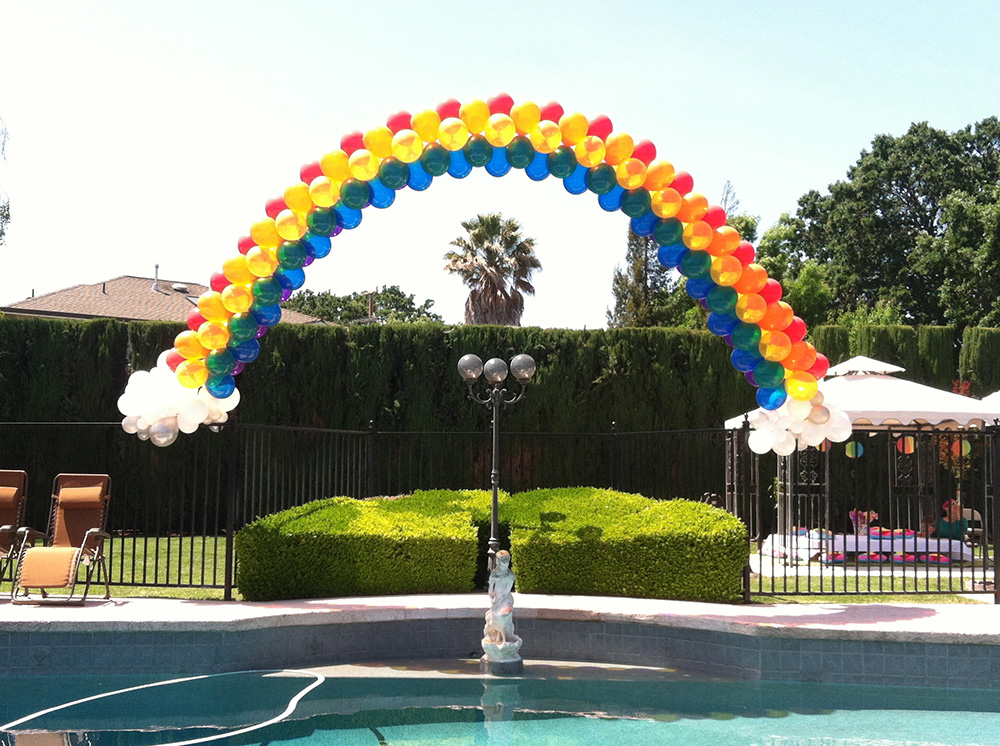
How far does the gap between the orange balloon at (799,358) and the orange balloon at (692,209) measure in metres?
1.39

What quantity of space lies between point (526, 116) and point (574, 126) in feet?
1.34

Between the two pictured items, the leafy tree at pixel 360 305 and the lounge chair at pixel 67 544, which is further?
the leafy tree at pixel 360 305

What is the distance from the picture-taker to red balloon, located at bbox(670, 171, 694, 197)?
8.61 meters

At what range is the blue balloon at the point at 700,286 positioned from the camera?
8.62 m

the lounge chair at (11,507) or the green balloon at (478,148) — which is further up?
the green balloon at (478,148)

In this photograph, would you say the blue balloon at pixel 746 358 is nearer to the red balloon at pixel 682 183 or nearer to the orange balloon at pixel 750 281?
the orange balloon at pixel 750 281

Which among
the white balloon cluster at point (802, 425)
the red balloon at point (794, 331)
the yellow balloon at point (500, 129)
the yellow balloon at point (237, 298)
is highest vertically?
the yellow balloon at point (500, 129)

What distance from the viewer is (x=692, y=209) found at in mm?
8484

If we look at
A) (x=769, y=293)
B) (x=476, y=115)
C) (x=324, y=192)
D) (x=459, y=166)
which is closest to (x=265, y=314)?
(x=324, y=192)

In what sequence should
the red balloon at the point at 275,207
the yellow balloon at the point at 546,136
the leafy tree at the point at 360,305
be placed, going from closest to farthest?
the yellow balloon at the point at 546,136, the red balloon at the point at 275,207, the leafy tree at the point at 360,305

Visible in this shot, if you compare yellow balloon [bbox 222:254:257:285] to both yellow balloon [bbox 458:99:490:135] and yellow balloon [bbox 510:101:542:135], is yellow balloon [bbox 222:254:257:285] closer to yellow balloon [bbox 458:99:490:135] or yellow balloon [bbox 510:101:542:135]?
yellow balloon [bbox 458:99:490:135]

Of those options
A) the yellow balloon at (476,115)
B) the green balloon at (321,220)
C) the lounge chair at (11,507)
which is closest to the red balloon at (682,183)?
the yellow balloon at (476,115)

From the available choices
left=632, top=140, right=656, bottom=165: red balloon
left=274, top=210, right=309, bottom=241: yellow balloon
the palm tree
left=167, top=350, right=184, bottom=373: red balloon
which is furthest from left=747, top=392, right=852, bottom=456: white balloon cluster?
the palm tree

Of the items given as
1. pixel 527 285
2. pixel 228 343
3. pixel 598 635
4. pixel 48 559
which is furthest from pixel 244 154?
pixel 527 285
